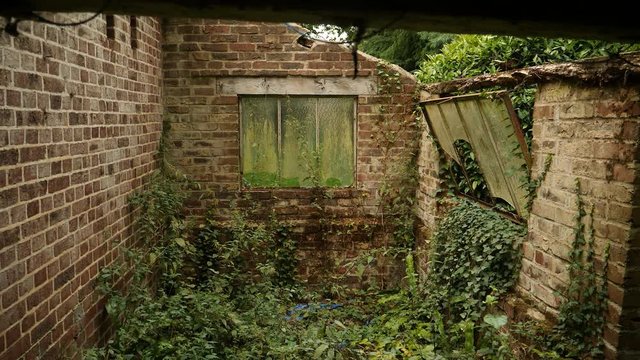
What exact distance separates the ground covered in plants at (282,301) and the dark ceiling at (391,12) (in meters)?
2.34

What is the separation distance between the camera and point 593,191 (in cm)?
298

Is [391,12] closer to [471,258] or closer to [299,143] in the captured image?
[471,258]

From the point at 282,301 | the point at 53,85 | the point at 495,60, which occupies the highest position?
the point at 495,60

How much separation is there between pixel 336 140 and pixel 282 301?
2.14m


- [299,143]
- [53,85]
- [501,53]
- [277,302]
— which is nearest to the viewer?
[53,85]

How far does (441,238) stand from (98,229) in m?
3.20

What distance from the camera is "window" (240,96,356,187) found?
6250mm

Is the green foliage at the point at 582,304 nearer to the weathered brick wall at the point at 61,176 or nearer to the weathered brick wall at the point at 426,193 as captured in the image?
the weathered brick wall at the point at 426,193

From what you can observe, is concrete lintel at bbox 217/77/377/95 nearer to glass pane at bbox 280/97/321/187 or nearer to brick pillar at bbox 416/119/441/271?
glass pane at bbox 280/97/321/187

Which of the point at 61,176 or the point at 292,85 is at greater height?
the point at 292,85

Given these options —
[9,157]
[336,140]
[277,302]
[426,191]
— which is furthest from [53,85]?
[426,191]

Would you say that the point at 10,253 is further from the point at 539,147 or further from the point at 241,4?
the point at 539,147

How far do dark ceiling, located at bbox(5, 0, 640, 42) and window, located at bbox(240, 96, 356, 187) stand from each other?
4740 mm

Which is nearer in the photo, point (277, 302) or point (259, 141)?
point (277, 302)
